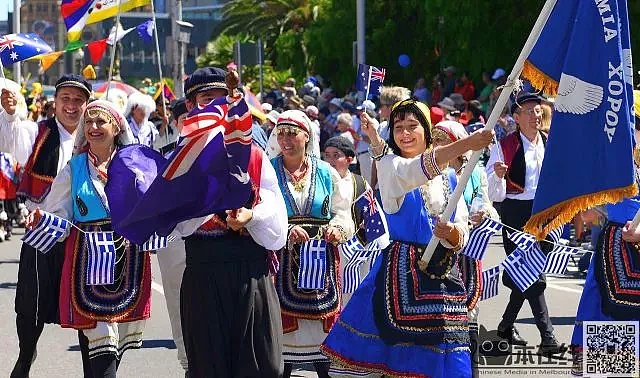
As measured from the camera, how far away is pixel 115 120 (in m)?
7.37

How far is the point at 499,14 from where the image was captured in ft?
79.9

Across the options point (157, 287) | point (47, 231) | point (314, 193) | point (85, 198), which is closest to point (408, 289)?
point (314, 193)

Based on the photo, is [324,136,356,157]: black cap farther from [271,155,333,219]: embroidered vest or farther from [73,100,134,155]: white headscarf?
[73,100,134,155]: white headscarf

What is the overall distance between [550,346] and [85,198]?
11.8 ft

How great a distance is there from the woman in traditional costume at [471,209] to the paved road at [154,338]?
0.90m

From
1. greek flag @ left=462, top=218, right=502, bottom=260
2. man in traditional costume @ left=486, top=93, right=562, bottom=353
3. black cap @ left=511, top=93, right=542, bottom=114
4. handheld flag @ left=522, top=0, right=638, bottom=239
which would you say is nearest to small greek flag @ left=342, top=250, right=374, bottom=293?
greek flag @ left=462, top=218, right=502, bottom=260

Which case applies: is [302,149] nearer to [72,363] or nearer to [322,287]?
[322,287]

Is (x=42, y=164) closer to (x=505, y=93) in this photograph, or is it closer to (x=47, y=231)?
(x=47, y=231)

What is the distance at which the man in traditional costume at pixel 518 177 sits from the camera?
9633 millimetres

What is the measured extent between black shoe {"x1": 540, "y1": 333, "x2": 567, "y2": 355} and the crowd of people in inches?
0.8

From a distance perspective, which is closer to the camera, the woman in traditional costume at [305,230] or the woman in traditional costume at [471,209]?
the woman in traditional costume at [471,209]

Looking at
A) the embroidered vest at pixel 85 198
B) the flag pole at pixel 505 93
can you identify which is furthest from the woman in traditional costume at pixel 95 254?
the flag pole at pixel 505 93

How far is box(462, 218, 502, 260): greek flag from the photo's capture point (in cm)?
782

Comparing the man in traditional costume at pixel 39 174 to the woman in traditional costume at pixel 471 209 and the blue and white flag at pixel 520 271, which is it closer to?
the woman in traditional costume at pixel 471 209
